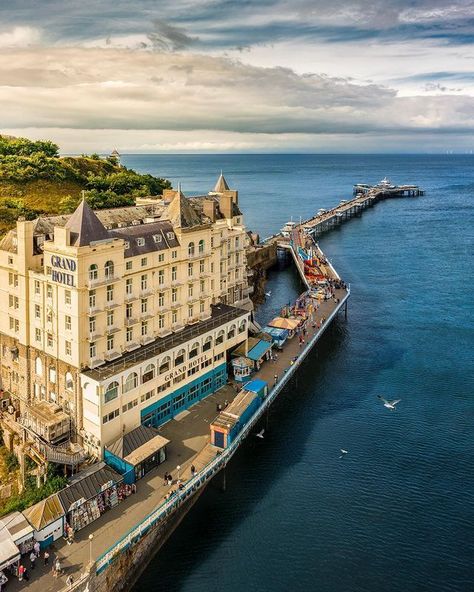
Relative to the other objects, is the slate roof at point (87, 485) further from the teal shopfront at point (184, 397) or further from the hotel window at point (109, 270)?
the hotel window at point (109, 270)

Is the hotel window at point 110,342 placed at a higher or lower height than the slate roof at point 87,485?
higher

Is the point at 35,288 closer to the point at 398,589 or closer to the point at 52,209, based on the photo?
the point at 398,589

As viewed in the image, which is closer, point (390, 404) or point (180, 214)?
point (180, 214)

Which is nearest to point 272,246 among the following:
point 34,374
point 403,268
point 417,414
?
point 403,268

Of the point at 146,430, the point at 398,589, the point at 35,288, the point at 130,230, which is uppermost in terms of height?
the point at 130,230

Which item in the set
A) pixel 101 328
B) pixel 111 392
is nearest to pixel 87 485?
pixel 111 392

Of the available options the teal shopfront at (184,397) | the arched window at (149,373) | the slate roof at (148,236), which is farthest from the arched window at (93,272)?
the teal shopfront at (184,397)

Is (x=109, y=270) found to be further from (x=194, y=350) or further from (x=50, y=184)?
(x=50, y=184)
